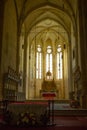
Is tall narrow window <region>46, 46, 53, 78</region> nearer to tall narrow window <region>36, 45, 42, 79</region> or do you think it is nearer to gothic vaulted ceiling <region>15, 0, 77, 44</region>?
tall narrow window <region>36, 45, 42, 79</region>

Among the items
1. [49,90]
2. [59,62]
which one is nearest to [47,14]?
[59,62]

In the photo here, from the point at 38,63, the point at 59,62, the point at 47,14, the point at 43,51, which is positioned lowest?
the point at 38,63

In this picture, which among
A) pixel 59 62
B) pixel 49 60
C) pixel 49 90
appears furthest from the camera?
pixel 49 60

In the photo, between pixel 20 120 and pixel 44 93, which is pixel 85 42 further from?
pixel 44 93

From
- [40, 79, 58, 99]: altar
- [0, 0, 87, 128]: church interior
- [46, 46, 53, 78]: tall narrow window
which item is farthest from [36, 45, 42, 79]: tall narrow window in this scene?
[40, 79, 58, 99]: altar

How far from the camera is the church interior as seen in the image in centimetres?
1488

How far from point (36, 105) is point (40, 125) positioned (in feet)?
2.39

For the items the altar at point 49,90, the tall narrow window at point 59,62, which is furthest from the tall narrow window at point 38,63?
the tall narrow window at point 59,62

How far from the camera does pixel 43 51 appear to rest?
31.6m

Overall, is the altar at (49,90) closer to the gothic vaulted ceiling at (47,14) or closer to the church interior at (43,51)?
the church interior at (43,51)

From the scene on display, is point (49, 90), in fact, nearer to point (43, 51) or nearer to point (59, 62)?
point (59, 62)

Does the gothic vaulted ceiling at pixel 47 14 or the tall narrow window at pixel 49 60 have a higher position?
the gothic vaulted ceiling at pixel 47 14

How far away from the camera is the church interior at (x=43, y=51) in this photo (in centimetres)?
1488

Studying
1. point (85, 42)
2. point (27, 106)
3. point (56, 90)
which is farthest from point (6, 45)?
point (56, 90)
